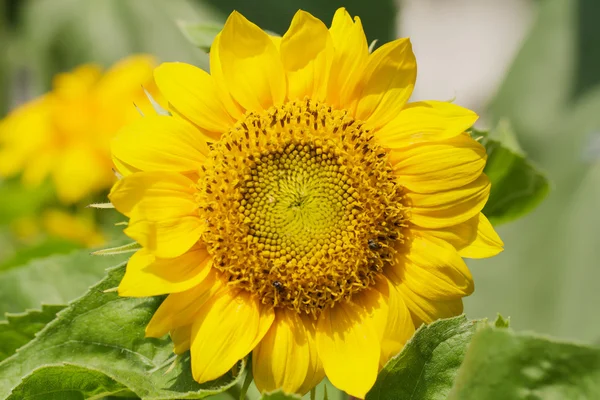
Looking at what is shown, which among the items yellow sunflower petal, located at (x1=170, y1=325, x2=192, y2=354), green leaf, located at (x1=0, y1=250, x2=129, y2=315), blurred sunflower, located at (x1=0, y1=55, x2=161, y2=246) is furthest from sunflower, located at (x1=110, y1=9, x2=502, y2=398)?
blurred sunflower, located at (x1=0, y1=55, x2=161, y2=246)

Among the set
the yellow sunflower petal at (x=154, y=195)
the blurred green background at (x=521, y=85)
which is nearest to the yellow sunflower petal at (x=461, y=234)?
the yellow sunflower petal at (x=154, y=195)

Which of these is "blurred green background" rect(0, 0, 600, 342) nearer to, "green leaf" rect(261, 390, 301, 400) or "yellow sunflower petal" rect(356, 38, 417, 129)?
"yellow sunflower petal" rect(356, 38, 417, 129)

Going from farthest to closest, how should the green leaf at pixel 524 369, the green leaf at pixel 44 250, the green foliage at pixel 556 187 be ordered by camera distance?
the green foliage at pixel 556 187
the green leaf at pixel 44 250
the green leaf at pixel 524 369

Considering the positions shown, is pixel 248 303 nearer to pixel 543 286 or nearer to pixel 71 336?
pixel 71 336

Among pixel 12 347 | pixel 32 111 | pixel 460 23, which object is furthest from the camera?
pixel 460 23

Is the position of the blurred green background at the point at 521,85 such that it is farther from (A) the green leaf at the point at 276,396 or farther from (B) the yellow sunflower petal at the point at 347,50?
(A) the green leaf at the point at 276,396

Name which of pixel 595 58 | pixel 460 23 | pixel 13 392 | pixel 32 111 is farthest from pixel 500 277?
pixel 460 23

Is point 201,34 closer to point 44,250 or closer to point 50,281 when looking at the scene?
point 50,281
